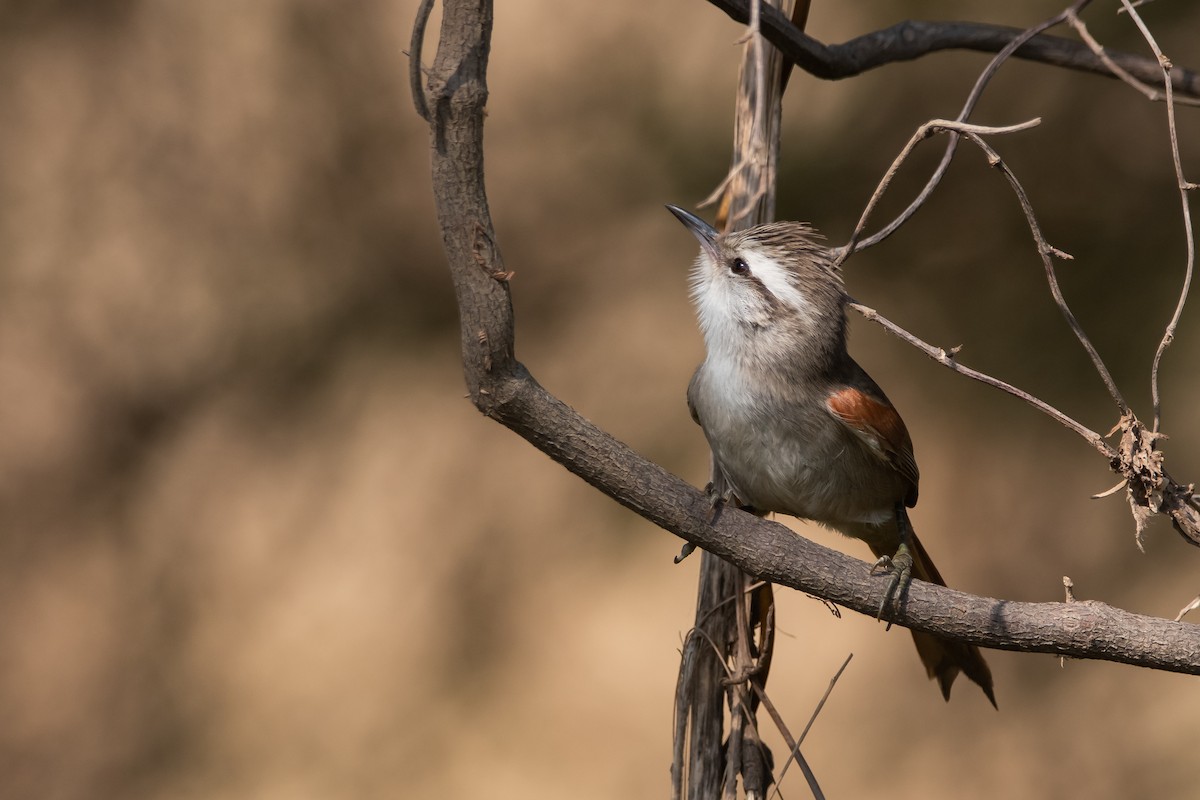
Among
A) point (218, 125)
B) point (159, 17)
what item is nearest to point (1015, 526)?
point (218, 125)

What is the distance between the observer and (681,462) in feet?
13.5

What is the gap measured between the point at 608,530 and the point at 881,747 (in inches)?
50.9

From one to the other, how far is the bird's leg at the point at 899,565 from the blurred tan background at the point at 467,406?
3.76 feet

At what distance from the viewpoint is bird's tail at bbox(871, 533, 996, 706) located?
9.52 feet

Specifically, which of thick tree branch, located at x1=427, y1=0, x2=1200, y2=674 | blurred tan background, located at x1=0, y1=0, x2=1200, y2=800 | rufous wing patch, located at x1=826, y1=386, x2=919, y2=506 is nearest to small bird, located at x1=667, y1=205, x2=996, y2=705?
rufous wing patch, located at x1=826, y1=386, x2=919, y2=506

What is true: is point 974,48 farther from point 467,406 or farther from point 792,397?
point 467,406

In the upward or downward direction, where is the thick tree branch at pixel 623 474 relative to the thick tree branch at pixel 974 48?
downward

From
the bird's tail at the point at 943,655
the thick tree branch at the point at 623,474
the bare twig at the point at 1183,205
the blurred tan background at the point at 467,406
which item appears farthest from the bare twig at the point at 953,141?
the blurred tan background at the point at 467,406

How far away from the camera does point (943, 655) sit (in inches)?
117

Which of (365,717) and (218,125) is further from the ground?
(218,125)

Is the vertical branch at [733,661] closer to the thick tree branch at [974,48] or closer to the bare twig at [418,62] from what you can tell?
the thick tree branch at [974,48]

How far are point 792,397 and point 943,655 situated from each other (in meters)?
0.87

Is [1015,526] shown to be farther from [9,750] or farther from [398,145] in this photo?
[9,750]

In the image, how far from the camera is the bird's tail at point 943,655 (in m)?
2.90
